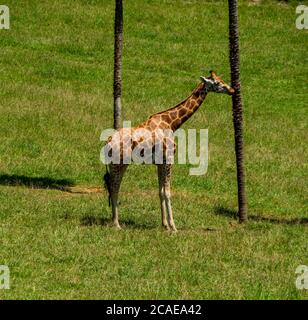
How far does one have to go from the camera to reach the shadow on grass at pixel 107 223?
880 inches

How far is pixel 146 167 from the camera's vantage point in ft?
101

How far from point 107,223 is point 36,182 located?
5.93m

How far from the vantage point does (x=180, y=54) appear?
5012 centimetres

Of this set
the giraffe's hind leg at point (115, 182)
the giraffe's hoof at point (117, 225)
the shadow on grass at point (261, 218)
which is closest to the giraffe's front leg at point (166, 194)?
the giraffe's hind leg at point (115, 182)

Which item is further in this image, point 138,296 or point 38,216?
point 38,216

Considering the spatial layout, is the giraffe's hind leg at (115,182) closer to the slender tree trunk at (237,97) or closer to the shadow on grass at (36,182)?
the slender tree trunk at (237,97)

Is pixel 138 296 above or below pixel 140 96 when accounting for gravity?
below

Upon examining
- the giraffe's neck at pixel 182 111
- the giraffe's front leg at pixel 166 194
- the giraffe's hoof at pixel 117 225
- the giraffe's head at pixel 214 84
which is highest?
the giraffe's head at pixel 214 84

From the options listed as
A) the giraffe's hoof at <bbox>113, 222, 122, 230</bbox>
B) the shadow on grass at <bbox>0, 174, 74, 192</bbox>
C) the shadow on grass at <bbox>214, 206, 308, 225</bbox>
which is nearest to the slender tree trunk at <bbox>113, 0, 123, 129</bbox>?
the shadow on grass at <bbox>0, 174, 74, 192</bbox>

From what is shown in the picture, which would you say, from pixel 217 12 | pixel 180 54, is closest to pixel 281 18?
pixel 217 12

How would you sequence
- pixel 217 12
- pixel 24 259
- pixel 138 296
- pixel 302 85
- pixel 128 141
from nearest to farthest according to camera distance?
pixel 138 296 → pixel 24 259 → pixel 128 141 → pixel 302 85 → pixel 217 12

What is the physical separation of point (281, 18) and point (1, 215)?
3735 centimetres

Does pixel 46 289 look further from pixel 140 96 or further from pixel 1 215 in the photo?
pixel 140 96

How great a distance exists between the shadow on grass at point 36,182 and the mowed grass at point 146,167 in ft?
0.21
